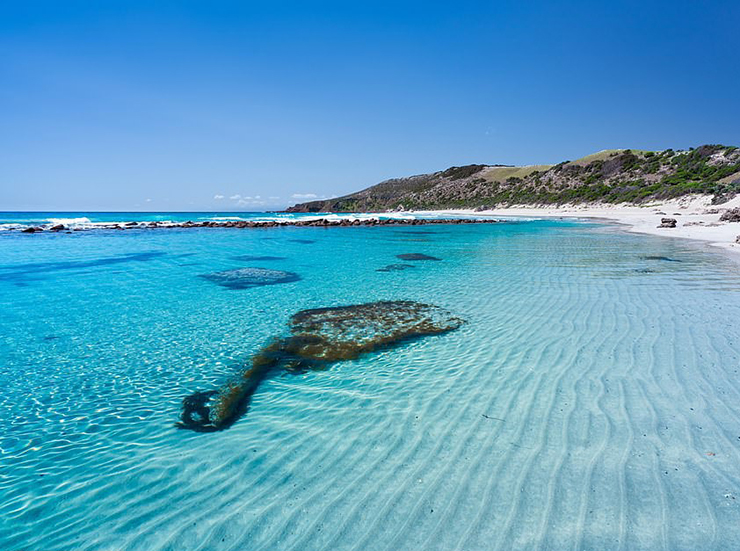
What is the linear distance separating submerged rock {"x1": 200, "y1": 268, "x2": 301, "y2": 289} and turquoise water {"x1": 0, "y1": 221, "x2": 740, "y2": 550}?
14.3ft

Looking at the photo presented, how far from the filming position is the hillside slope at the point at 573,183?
189 feet

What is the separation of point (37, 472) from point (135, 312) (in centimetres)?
708

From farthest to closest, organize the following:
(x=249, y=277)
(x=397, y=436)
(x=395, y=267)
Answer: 1. (x=395, y=267)
2. (x=249, y=277)
3. (x=397, y=436)

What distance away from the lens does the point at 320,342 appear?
781 cm

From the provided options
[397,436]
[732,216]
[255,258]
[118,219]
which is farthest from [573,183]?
[118,219]

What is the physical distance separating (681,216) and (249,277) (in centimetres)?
4429

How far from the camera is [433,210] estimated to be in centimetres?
11000

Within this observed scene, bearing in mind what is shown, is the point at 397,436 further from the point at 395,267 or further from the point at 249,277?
the point at 395,267

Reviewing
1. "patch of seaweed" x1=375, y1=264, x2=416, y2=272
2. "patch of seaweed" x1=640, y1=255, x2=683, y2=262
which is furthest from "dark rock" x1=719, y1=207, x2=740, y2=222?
"patch of seaweed" x1=375, y1=264, x2=416, y2=272

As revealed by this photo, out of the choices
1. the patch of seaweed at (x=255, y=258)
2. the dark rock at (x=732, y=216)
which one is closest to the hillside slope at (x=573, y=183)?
the dark rock at (x=732, y=216)

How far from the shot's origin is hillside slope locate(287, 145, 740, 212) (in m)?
57.8

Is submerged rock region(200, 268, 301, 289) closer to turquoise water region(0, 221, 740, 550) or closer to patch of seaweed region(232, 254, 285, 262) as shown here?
patch of seaweed region(232, 254, 285, 262)

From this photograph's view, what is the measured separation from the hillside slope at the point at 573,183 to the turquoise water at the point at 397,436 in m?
48.5

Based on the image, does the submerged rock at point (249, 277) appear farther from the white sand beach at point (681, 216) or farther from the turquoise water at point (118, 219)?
the turquoise water at point (118, 219)
